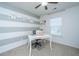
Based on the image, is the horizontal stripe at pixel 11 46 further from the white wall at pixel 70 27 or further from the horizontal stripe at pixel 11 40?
the white wall at pixel 70 27

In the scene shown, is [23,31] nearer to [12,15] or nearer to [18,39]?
[18,39]

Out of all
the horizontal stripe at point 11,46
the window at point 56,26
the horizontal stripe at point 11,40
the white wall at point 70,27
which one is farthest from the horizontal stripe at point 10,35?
the white wall at point 70,27

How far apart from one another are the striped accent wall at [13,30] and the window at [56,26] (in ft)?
3.55

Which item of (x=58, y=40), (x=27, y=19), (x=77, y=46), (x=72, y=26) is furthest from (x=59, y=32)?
(x=27, y=19)

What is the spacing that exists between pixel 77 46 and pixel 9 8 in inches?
128

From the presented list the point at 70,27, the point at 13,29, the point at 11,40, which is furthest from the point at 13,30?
the point at 70,27

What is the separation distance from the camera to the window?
3.58 m

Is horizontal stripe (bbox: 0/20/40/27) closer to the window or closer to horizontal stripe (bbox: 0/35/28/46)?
horizontal stripe (bbox: 0/35/28/46)

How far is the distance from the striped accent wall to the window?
1.08 metres

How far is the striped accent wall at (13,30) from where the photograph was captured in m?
2.29

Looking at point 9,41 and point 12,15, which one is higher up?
point 12,15

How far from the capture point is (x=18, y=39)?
9.05 ft

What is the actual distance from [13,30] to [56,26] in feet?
7.73

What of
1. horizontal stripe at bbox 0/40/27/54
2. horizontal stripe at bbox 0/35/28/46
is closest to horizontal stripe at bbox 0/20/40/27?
horizontal stripe at bbox 0/35/28/46
